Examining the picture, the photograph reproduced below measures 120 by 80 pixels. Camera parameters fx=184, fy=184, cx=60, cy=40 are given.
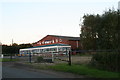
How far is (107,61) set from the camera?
40.8ft

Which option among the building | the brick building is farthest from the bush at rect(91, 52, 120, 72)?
the brick building

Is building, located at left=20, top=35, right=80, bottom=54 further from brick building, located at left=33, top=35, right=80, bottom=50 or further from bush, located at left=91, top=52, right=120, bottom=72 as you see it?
bush, located at left=91, top=52, right=120, bottom=72

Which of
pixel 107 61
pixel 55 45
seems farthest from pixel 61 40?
pixel 107 61

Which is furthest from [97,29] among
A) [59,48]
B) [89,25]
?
[59,48]

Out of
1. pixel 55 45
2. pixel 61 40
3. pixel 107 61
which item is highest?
pixel 61 40

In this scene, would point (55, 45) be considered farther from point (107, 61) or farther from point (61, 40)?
point (107, 61)

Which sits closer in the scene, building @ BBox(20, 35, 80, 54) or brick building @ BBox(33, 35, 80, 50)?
building @ BBox(20, 35, 80, 54)

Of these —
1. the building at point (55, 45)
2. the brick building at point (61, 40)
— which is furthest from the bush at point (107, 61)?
the brick building at point (61, 40)

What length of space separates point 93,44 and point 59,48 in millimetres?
16559

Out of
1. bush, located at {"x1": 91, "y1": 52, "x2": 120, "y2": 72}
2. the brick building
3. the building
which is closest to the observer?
bush, located at {"x1": 91, "y1": 52, "x2": 120, "y2": 72}

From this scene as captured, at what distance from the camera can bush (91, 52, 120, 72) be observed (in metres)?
11.8

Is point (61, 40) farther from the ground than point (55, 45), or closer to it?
farther from the ground

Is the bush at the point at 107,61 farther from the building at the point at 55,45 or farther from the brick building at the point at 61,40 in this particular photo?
the brick building at the point at 61,40

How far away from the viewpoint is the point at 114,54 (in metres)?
11.9
